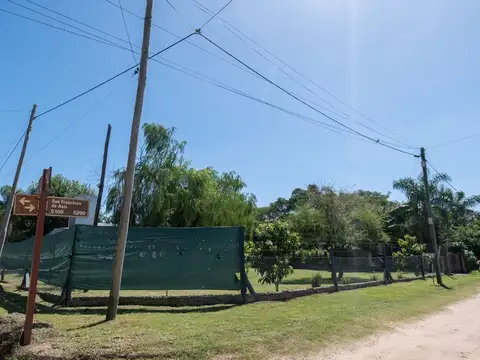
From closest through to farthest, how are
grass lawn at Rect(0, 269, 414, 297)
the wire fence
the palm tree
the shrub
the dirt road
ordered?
1. the dirt road
2. the wire fence
3. grass lawn at Rect(0, 269, 414, 297)
4. the shrub
5. the palm tree

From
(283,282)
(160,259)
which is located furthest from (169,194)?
(160,259)

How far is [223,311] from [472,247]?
1121 inches

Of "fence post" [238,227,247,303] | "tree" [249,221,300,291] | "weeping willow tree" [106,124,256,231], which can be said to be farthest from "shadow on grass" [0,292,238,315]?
"weeping willow tree" [106,124,256,231]

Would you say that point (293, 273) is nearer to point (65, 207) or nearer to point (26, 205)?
point (65, 207)

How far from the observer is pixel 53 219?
4016 centimetres

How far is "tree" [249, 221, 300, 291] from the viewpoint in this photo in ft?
37.0

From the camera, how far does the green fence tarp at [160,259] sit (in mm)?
9242

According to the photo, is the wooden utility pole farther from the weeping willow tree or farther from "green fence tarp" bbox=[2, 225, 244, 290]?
the weeping willow tree

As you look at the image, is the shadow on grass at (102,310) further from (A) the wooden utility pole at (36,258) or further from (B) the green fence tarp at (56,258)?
(A) the wooden utility pole at (36,258)

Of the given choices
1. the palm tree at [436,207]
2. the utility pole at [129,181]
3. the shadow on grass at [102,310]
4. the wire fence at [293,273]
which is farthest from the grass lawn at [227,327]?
the palm tree at [436,207]

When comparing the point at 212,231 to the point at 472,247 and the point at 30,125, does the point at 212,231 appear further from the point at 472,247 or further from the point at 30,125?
the point at 472,247

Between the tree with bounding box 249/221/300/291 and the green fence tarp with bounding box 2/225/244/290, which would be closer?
the green fence tarp with bounding box 2/225/244/290

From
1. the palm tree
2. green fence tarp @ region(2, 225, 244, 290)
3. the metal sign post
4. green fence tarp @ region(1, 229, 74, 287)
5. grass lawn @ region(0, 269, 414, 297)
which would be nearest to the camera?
the metal sign post

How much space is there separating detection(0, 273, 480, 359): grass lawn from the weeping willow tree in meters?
12.4
